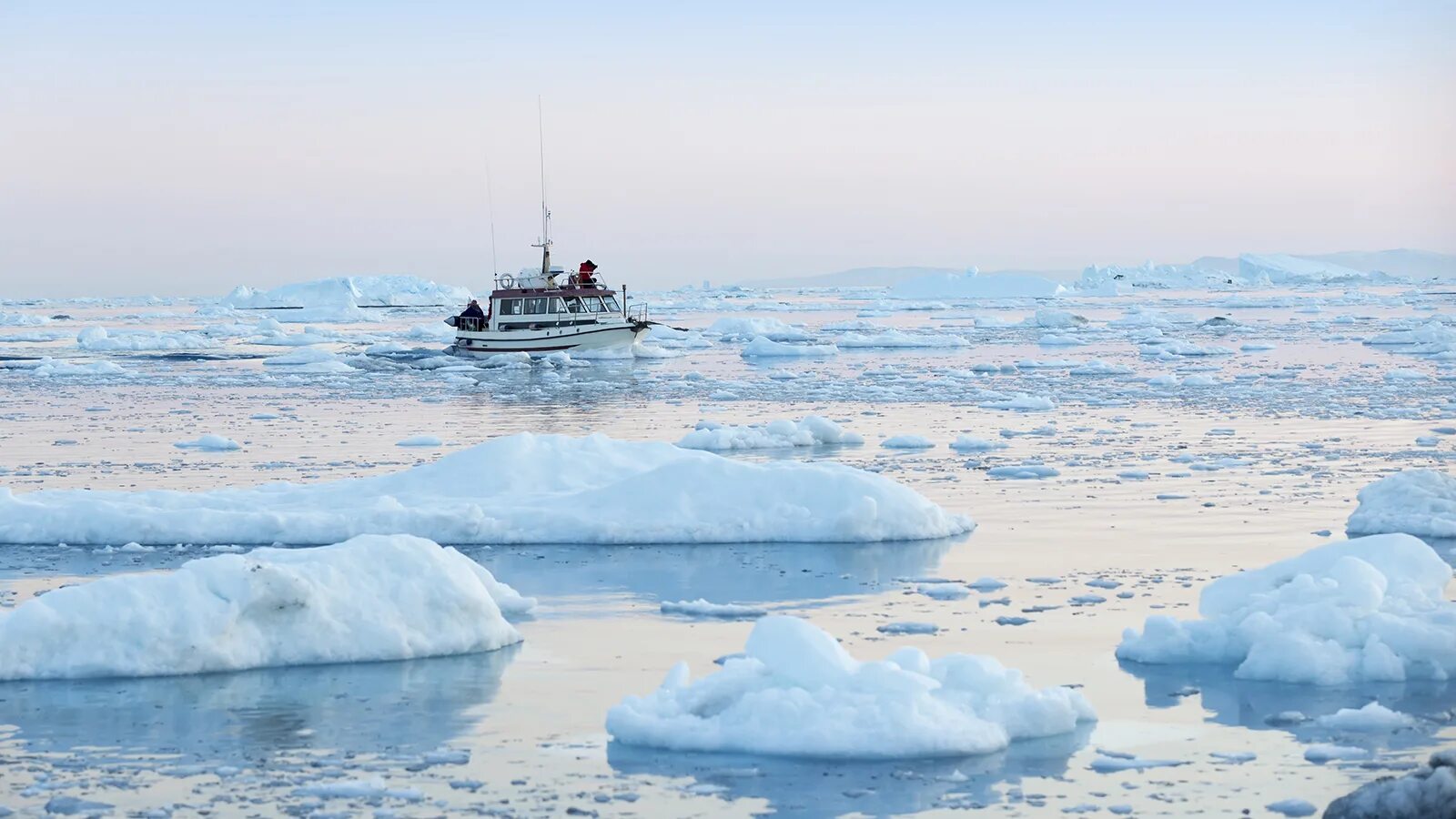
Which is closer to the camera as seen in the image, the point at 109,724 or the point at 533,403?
the point at 109,724

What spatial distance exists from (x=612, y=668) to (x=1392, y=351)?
3599cm

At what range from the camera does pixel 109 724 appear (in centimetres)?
817

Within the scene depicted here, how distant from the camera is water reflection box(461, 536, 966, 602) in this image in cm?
1151

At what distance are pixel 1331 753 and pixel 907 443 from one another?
1316 centimetres

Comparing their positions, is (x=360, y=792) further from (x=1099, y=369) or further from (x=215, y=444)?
(x=1099, y=369)

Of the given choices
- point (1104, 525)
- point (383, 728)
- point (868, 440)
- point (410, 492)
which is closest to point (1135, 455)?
point (868, 440)

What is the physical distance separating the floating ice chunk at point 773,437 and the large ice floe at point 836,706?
39.7 feet

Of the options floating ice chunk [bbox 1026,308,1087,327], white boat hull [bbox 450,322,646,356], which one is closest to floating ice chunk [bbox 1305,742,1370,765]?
white boat hull [bbox 450,322,646,356]

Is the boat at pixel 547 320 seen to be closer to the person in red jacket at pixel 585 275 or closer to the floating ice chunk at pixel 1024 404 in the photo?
the person in red jacket at pixel 585 275

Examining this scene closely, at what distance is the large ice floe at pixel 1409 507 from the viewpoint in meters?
13.1

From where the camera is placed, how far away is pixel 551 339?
150 ft

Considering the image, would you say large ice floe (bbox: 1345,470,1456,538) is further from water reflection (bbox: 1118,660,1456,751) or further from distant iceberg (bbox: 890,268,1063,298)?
distant iceberg (bbox: 890,268,1063,298)

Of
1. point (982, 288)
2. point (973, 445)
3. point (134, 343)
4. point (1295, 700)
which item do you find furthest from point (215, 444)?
point (982, 288)

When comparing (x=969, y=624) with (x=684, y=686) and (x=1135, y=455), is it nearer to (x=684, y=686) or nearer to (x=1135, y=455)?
(x=684, y=686)
